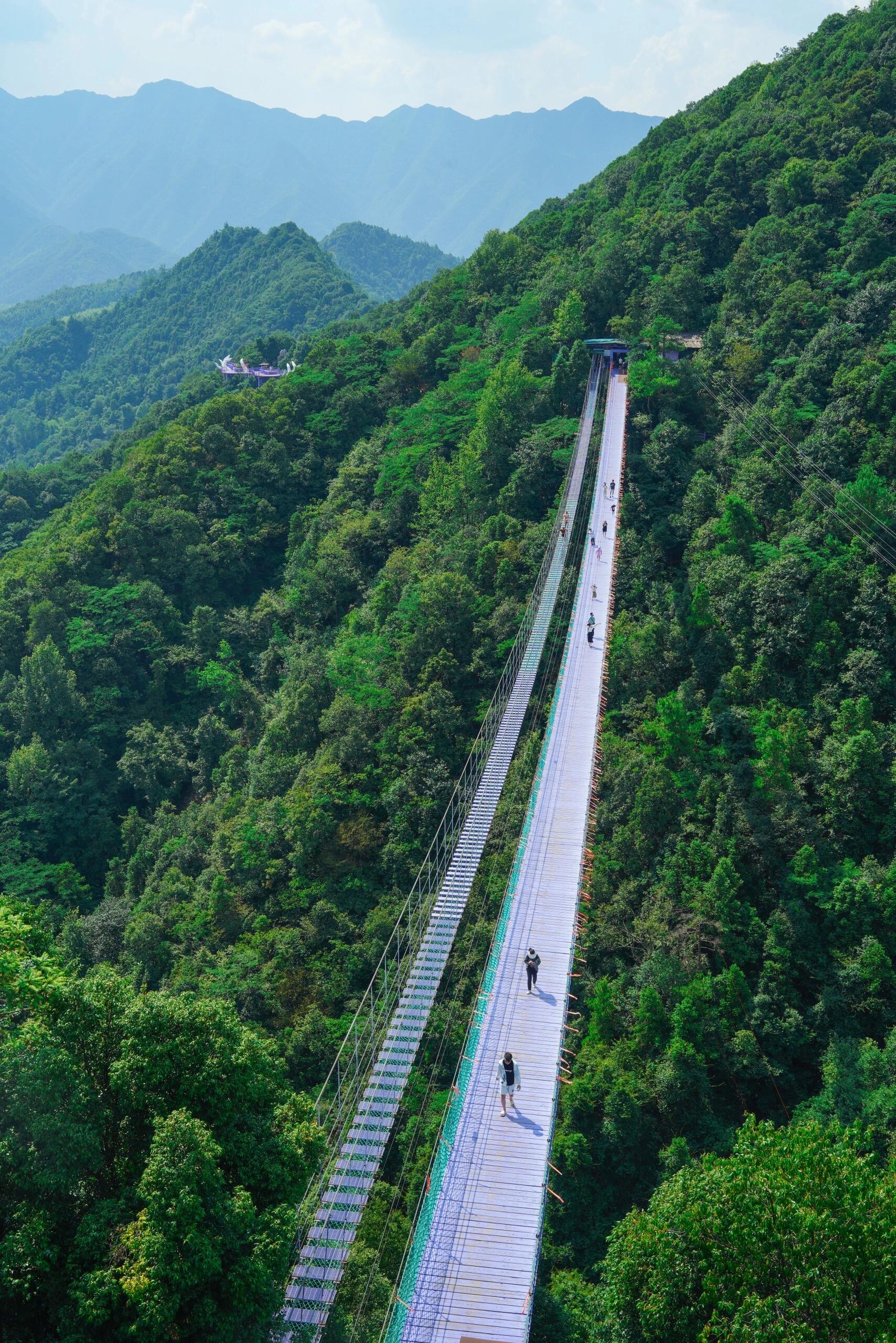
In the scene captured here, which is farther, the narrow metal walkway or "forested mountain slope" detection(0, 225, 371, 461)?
"forested mountain slope" detection(0, 225, 371, 461)

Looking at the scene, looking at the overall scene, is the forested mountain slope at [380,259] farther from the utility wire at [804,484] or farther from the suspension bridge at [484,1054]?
the suspension bridge at [484,1054]

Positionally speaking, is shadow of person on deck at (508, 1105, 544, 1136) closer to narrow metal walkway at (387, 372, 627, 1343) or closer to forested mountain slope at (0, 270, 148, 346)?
narrow metal walkway at (387, 372, 627, 1343)

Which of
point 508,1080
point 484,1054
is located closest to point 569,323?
point 484,1054

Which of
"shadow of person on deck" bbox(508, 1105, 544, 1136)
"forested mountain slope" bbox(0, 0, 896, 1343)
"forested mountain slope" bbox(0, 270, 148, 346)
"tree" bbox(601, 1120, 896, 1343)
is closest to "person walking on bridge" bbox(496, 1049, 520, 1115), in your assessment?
"shadow of person on deck" bbox(508, 1105, 544, 1136)

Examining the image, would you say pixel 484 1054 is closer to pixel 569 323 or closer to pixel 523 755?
pixel 523 755

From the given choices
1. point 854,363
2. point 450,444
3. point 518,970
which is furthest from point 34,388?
point 518,970

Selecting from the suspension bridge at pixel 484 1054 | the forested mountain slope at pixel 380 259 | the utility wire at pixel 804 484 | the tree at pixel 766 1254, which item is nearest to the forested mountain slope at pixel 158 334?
the forested mountain slope at pixel 380 259
